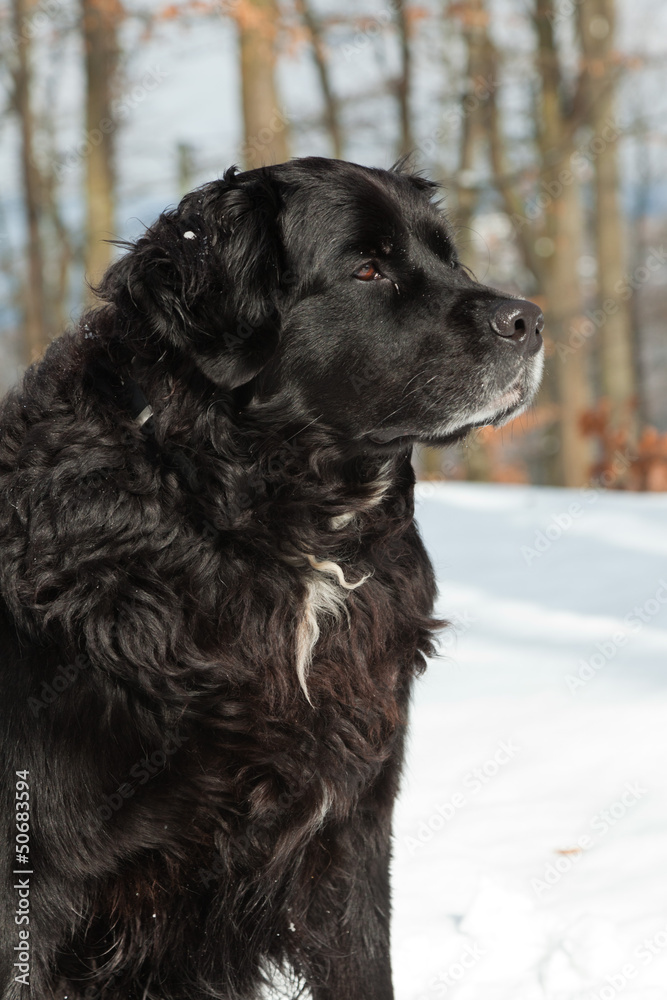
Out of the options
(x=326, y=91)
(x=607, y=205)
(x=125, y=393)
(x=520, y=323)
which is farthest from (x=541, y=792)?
(x=326, y=91)

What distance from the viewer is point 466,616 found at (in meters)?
6.13

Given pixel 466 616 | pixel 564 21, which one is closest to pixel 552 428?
pixel 564 21

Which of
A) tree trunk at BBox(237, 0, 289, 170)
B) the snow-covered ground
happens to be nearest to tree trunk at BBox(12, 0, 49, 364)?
tree trunk at BBox(237, 0, 289, 170)

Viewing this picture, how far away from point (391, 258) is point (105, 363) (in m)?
0.90

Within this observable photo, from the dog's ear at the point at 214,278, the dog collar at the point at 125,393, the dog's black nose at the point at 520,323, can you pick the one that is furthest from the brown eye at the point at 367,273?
the dog collar at the point at 125,393

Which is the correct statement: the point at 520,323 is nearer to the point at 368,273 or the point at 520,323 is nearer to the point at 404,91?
the point at 368,273

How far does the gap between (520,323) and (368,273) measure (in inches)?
18.9

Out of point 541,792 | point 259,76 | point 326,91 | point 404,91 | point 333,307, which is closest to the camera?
point 333,307

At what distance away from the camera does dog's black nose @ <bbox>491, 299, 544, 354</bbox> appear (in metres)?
2.87

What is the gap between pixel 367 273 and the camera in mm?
2832

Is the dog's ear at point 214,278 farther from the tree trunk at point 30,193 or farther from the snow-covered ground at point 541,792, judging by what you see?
the tree trunk at point 30,193

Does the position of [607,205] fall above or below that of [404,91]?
below

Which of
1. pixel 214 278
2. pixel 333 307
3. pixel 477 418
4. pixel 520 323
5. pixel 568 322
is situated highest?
pixel 214 278

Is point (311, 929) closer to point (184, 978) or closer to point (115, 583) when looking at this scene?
point (184, 978)
